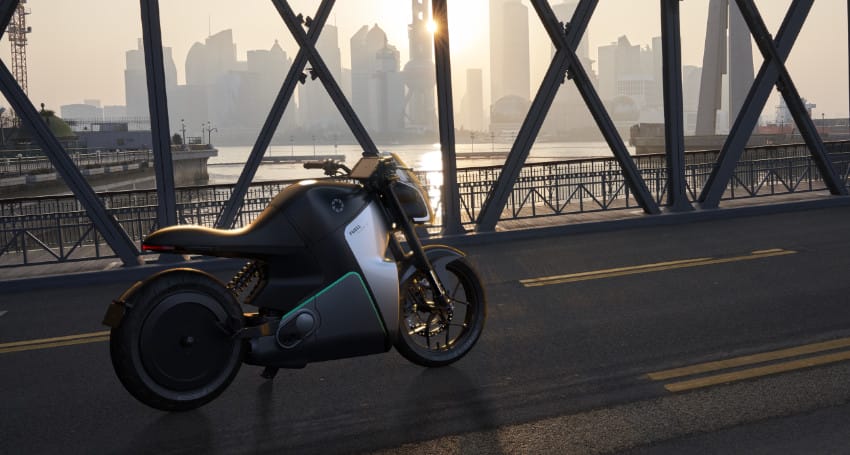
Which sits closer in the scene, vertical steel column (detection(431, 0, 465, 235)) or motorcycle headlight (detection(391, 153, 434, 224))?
motorcycle headlight (detection(391, 153, 434, 224))

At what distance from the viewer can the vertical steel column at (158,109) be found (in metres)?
10.5

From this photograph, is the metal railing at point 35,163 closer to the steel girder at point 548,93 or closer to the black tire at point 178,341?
the steel girder at point 548,93

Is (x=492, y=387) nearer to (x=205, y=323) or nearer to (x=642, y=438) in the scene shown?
(x=642, y=438)

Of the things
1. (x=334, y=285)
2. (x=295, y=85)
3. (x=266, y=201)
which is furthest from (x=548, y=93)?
(x=334, y=285)

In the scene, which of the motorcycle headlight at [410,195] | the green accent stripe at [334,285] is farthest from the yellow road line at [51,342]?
the motorcycle headlight at [410,195]

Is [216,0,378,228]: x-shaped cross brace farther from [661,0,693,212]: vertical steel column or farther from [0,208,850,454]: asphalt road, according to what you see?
[661,0,693,212]: vertical steel column

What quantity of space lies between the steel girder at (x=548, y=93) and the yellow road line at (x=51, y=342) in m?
6.92

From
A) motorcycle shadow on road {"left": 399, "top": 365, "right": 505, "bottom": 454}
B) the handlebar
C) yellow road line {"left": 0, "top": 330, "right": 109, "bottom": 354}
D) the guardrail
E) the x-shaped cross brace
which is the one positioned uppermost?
the x-shaped cross brace

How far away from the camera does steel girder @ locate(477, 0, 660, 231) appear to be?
12.5 meters

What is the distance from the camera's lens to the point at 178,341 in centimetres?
442

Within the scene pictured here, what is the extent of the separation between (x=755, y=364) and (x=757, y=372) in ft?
0.58

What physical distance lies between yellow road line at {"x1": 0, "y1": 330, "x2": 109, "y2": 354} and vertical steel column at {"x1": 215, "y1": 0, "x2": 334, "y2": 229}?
408 centimetres

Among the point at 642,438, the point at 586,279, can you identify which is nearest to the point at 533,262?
the point at 586,279

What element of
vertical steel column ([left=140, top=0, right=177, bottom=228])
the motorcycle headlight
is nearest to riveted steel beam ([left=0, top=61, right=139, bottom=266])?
vertical steel column ([left=140, top=0, right=177, bottom=228])
